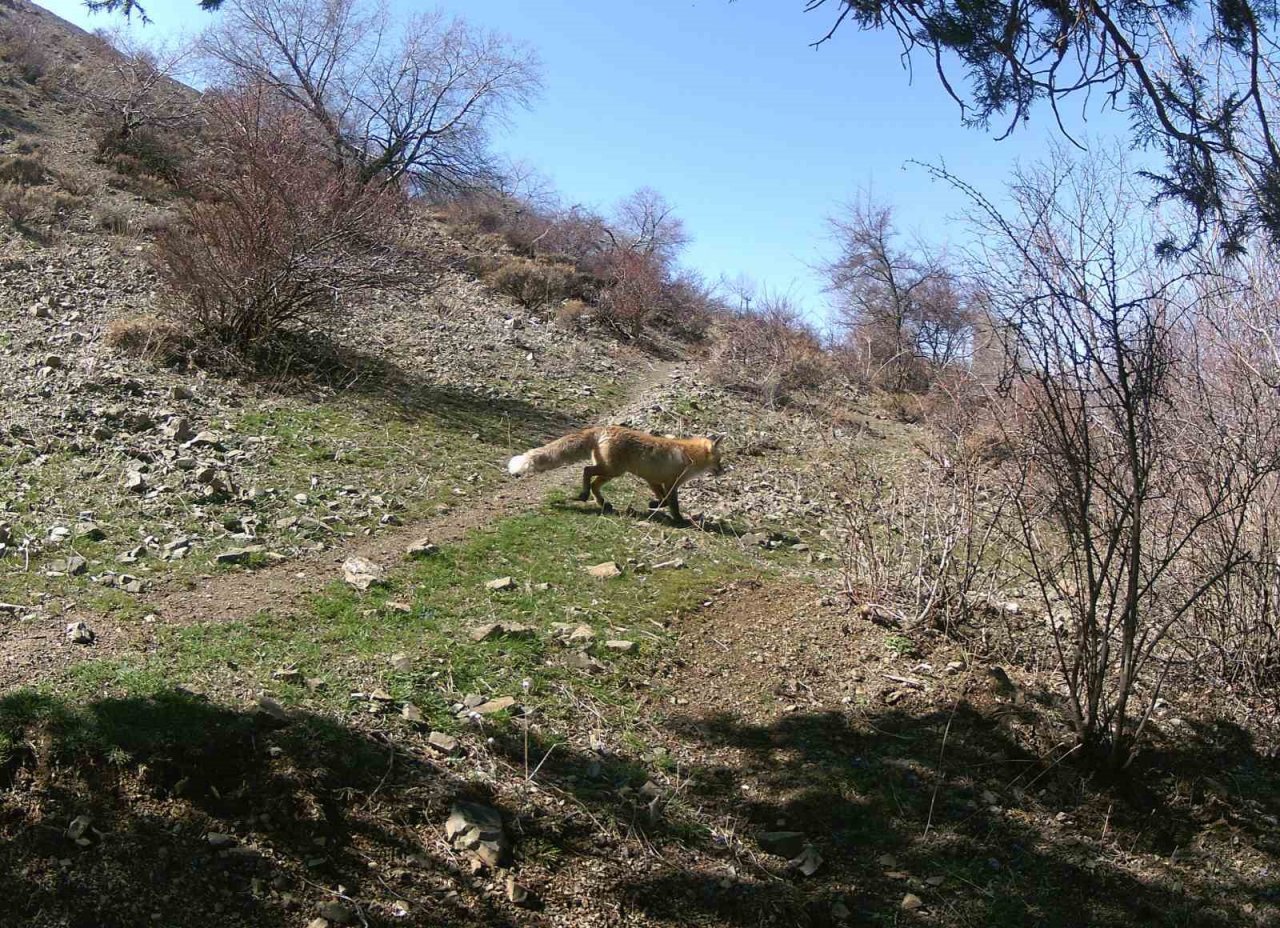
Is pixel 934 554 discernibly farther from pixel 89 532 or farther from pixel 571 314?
pixel 571 314

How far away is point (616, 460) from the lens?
10.3m

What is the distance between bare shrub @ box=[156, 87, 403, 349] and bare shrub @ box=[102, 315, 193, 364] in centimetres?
36

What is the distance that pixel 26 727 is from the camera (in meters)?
4.00

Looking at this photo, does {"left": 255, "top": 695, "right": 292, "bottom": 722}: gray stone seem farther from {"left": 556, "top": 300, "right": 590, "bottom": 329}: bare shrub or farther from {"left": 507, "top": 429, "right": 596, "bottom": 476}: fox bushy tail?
{"left": 556, "top": 300, "right": 590, "bottom": 329}: bare shrub

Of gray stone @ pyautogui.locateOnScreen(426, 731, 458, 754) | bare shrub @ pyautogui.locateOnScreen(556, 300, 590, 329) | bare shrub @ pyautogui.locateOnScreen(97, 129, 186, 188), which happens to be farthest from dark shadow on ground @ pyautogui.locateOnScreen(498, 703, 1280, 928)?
bare shrub @ pyautogui.locateOnScreen(97, 129, 186, 188)

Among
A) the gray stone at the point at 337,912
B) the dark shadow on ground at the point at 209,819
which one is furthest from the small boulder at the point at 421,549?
the gray stone at the point at 337,912

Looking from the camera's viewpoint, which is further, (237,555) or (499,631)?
(237,555)

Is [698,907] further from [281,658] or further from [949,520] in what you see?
[949,520]

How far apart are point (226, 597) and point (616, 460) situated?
16.1 feet

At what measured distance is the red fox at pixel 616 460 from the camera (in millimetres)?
10328

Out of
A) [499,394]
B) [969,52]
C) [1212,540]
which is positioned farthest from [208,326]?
[1212,540]

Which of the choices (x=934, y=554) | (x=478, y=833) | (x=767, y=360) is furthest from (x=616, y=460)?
(x=767, y=360)

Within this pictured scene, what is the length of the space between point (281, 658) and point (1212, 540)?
589 centimetres

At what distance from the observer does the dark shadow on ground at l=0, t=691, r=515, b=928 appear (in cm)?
343
